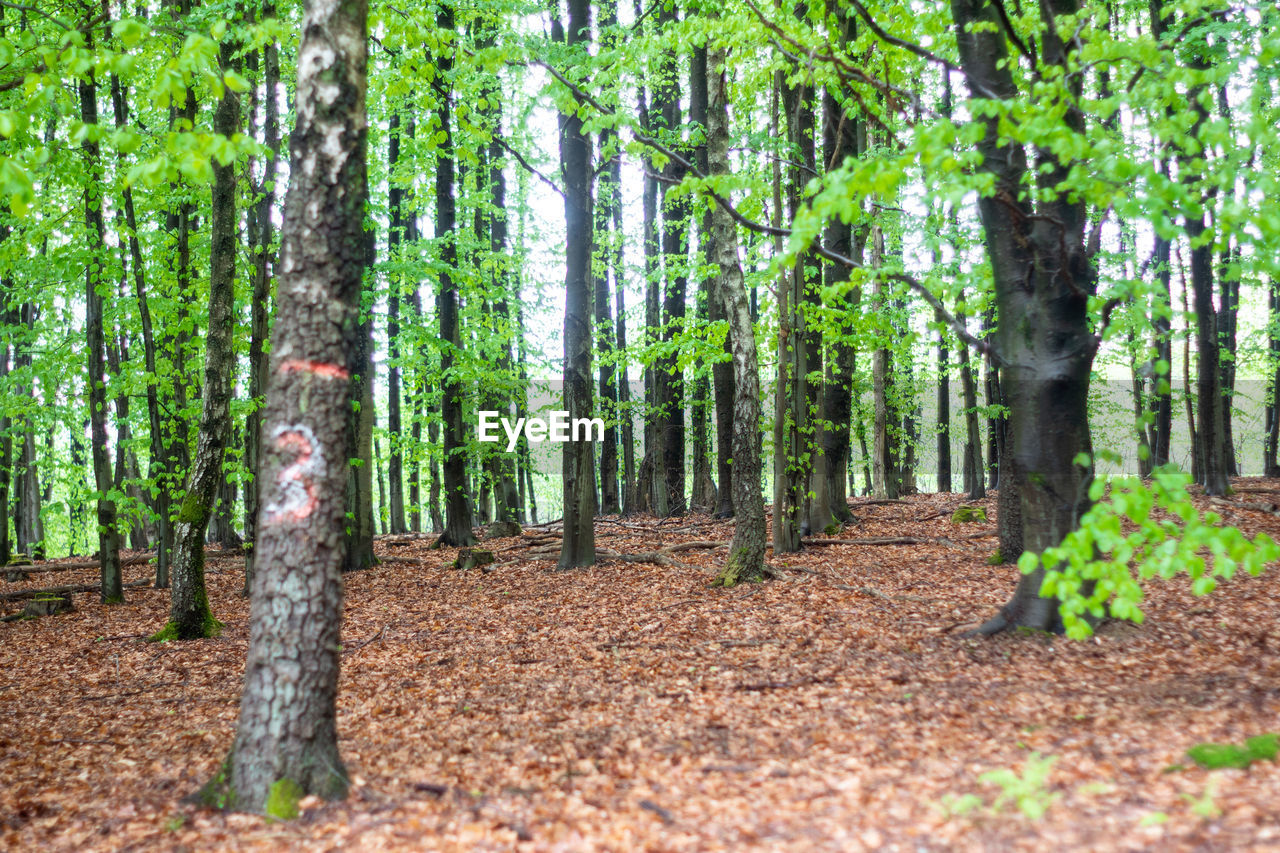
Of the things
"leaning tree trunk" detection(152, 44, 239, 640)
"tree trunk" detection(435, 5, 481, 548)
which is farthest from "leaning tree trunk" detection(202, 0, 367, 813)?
"tree trunk" detection(435, 5, 481, 548)

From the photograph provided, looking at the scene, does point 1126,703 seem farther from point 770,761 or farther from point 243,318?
point 243,318

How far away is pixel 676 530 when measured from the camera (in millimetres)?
14258

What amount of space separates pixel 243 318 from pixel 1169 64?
12168 millimetres

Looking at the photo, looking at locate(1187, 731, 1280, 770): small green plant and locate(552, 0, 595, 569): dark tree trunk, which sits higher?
locate(552, 0, 595, 569): dark tree trunk

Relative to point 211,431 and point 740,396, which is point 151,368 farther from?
point 740,396

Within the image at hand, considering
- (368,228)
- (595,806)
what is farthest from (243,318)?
(595,806)

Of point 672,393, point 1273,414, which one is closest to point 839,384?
point 672,393

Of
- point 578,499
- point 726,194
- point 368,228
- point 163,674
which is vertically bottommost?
point 163,674

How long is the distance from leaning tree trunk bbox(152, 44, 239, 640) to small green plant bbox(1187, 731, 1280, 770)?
841 cm

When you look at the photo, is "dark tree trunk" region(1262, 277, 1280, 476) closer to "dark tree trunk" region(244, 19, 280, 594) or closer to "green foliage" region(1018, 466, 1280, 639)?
"green foliage" region(1018, 466, 1280, 639)

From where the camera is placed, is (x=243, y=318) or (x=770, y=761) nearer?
(x=770, y=761)

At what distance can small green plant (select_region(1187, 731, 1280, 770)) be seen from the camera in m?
3.30

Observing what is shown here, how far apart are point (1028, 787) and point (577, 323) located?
28.3ft

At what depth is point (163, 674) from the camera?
270 inches
